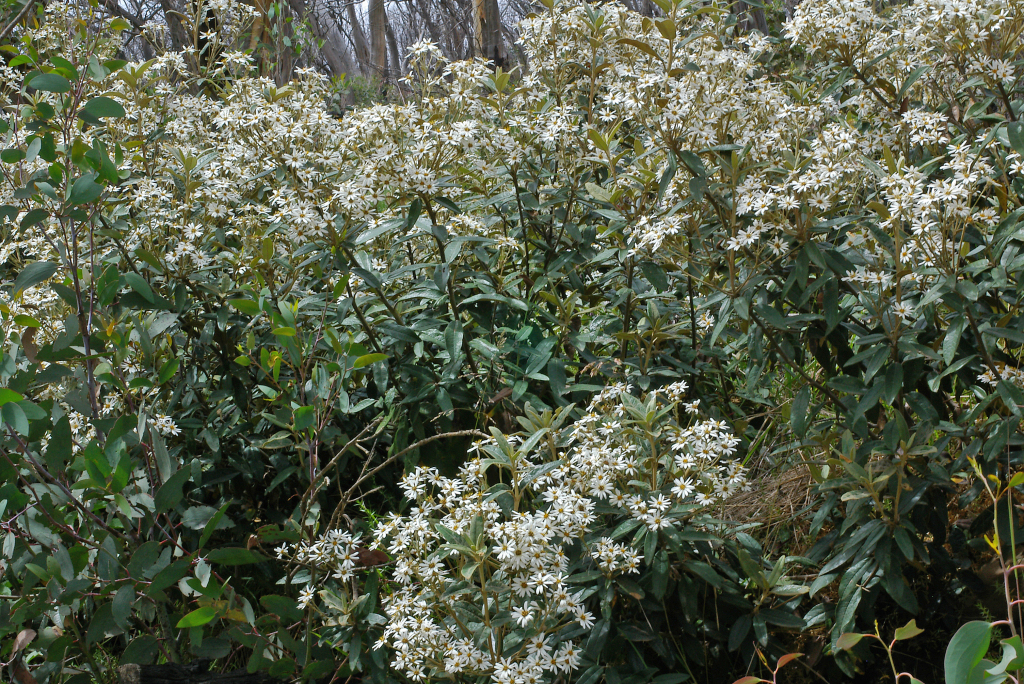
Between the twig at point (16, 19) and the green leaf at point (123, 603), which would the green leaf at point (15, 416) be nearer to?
the green leaf at point (123, 603)

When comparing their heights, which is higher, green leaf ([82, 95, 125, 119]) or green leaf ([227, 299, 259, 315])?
green leaf ([82, 95, 125, 119])

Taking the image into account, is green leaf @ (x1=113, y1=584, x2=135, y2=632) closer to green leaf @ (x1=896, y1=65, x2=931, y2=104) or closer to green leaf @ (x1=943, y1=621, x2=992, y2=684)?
green leaf @ (x1=943, y1=621, x2=992, y2=684)

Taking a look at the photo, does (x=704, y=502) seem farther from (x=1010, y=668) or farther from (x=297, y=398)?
(x=297, y=398)

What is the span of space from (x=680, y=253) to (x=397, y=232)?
103 centimetres

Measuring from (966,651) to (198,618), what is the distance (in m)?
1.32

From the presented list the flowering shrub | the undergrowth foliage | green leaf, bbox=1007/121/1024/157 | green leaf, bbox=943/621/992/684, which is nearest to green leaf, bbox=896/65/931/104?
the undergrowth foliage

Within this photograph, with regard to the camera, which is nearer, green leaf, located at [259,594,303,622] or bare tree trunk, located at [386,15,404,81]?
green leaf, located at [259,594,303,622]

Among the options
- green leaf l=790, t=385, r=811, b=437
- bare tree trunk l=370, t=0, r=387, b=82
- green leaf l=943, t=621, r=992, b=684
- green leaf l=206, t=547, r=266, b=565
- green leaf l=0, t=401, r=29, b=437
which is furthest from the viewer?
bare tree trunk l=370, t=0, r=387, b=82

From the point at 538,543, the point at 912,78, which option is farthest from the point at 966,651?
the point at 912,78

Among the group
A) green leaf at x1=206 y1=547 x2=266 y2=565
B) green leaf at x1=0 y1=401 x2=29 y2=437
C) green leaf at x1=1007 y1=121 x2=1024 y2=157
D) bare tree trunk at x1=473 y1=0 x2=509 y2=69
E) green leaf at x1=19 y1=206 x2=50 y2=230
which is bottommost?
green leaf at x1=206 y1=547 x2=266 y2=565

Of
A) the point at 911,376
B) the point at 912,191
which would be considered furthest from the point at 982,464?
the point at 912,191

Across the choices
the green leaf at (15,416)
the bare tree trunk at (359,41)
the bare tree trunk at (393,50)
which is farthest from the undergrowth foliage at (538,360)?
the bare tree trunk at (393,50)

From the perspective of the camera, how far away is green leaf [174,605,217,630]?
1513mm

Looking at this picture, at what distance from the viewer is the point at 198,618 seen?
1.52m
